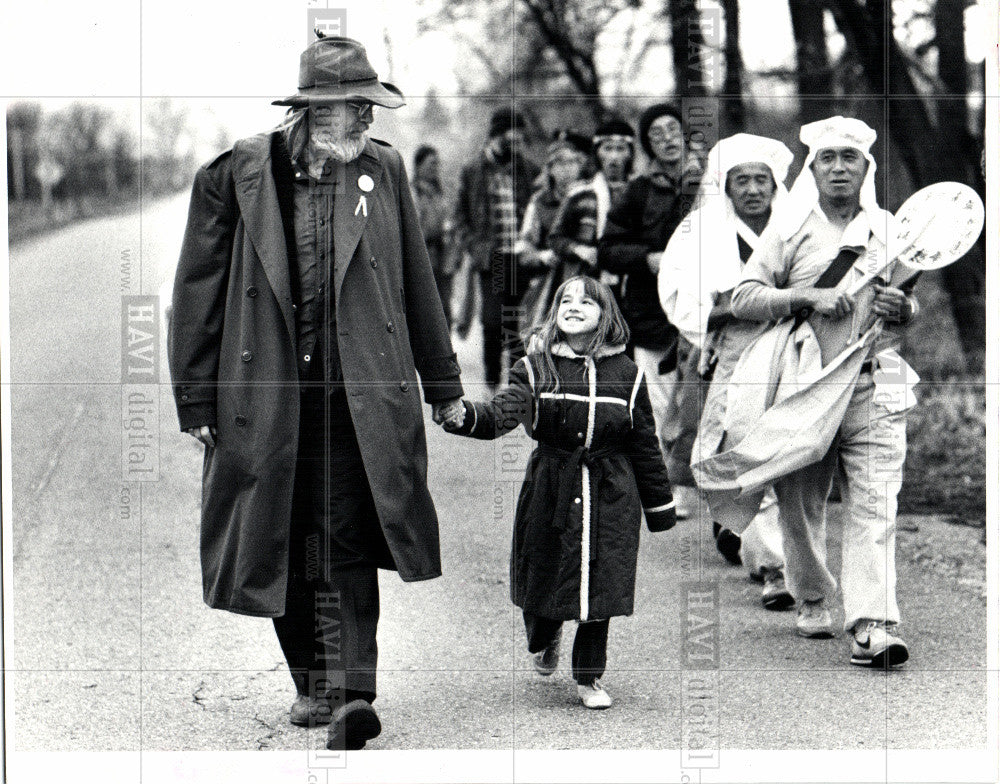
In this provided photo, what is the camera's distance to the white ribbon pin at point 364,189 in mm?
5234

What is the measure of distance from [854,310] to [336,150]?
6.25ft

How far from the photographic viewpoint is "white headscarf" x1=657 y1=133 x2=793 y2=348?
665 centimetres

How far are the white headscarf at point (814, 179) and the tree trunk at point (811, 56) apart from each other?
89.5 inches

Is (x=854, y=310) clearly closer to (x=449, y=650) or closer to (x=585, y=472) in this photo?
(x=585, y=472)

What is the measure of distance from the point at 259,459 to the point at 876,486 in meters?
2.16

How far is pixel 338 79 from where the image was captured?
17.0 feet

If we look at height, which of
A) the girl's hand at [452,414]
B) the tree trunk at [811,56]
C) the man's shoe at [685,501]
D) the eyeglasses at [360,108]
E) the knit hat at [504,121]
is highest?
the tree trunk at [811,56]

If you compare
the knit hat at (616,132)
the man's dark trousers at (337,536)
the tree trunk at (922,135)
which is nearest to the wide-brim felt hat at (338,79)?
the man's dark trousers at (337,536)

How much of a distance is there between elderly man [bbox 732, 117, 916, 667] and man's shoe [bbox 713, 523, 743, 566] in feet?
3.69

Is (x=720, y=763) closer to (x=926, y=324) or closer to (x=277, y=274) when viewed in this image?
(x=277, y=274)

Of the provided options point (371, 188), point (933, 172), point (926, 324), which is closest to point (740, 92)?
point (933, 172)

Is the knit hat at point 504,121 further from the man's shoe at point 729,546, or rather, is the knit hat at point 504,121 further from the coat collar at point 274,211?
the coat collar at point 274,211

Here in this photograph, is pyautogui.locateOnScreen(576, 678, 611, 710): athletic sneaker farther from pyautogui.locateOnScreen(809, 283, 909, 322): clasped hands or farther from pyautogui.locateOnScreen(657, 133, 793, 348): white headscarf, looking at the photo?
pyautogui.locateOnScreen(657, 133, 793, 348): white headscarf

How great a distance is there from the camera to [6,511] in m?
5.29
